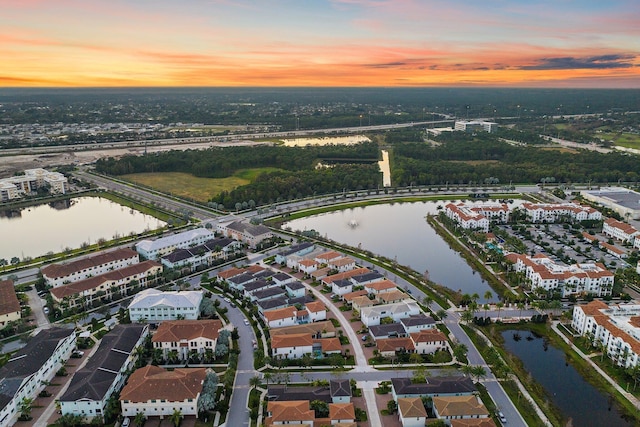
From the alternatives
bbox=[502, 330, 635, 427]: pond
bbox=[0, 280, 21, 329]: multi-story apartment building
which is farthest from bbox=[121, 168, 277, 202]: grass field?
bbox=[502, 330, 635, 427]: pond

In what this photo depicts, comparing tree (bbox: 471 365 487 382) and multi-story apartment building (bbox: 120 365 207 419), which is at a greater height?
multi-story apartment building (bbox: 120 365 207 419)

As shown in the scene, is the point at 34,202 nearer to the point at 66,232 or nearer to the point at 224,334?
the point at 66,232

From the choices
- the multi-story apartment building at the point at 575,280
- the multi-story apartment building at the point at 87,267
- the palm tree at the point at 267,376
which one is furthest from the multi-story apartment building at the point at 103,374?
the multi-story apartment building at the point at 575,280

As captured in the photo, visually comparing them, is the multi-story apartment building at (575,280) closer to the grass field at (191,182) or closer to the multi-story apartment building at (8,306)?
the multi-story apartment building at (8,306)

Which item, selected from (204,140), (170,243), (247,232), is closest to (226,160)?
(204,140)

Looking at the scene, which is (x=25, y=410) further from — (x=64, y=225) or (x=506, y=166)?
(x=506, y=166)

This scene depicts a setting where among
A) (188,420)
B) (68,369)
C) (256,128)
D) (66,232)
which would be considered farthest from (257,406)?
(256,128)

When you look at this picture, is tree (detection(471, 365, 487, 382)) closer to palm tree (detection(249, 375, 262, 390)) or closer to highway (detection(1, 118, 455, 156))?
palm tree (detection(249, 375, 262, 390))

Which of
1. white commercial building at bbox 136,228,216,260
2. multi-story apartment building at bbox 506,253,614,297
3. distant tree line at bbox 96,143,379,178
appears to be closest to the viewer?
multi-story apartment building at bbox 506,253,614,297
